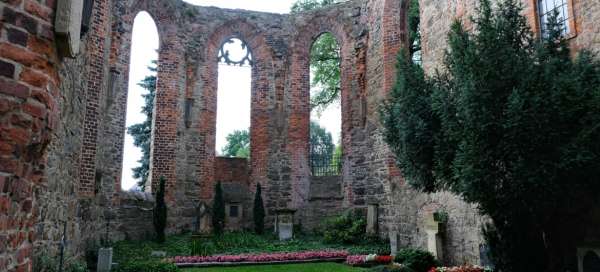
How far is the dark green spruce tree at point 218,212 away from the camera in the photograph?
52.0 feet

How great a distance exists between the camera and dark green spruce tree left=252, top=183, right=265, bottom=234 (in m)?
Answer: 16.3

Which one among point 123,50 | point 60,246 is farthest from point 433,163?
point 123,50

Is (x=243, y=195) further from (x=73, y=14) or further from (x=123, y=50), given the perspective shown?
(x=73, y=14)

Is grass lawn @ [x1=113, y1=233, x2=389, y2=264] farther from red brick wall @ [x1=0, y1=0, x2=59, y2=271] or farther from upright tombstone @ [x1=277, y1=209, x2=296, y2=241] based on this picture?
red brick wall @ [x1=0, y1=0, x2=59, y2=271]

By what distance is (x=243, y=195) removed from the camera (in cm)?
1711

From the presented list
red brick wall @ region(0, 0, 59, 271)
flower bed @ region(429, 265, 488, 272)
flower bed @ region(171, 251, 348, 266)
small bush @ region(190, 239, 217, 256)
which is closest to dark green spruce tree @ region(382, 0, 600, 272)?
flower bed @ region(429, 265, 488, 272)

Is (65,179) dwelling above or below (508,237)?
above

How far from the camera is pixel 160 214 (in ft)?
47.9

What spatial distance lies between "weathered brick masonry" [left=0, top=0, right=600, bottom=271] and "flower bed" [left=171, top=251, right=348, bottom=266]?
7.31ft

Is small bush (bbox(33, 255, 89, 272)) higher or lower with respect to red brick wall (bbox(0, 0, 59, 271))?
lower

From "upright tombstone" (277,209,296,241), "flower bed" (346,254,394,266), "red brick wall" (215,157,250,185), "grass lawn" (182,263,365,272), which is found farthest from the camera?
"red brick wall" (215,157,250,185)

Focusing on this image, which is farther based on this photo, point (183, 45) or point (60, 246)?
point (183, 45)

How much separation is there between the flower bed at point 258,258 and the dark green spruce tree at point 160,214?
2913 millimetres

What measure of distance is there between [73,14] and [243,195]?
14.6 metres
